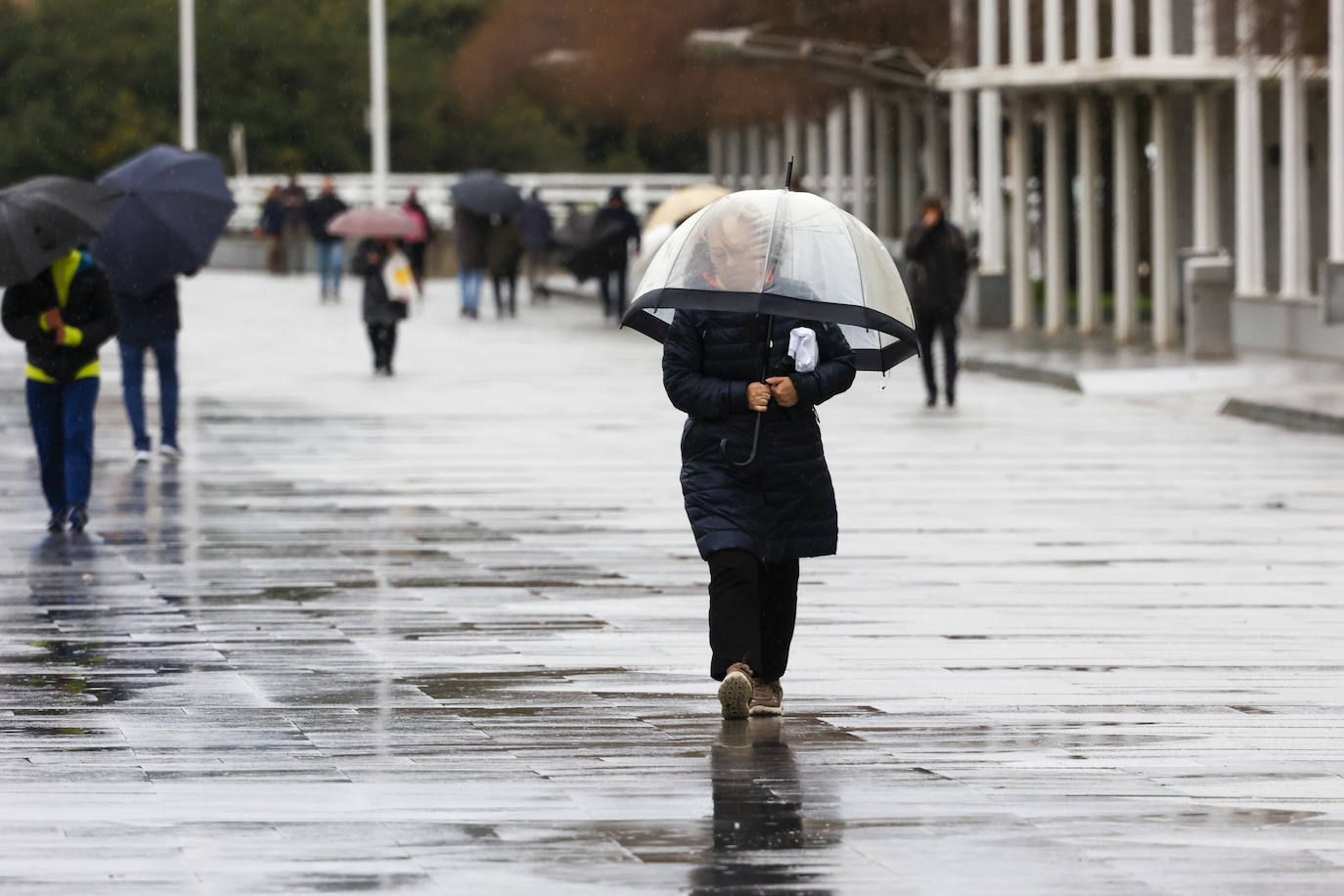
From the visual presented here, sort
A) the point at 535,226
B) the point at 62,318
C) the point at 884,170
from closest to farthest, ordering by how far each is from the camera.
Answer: the point at 62,318, the point at 884,170, the point at 535,226

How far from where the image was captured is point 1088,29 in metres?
30.4

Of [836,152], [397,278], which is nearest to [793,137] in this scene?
[836,152]

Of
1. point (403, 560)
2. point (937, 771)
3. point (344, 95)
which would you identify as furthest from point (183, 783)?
point (344, 95)

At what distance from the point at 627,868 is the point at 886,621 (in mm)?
4360

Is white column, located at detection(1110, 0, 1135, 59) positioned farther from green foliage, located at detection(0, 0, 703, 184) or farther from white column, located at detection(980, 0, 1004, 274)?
green foliage, located at detection(0, 0, 703, 184)

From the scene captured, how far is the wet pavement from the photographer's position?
20.3ft

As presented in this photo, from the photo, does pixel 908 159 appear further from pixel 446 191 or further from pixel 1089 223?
pixel 446 191

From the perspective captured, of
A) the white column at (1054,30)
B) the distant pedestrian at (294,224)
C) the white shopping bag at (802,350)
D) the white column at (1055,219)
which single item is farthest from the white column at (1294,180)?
the distant pedestrian at (294,224)

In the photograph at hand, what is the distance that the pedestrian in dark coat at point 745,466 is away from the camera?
26.0 ft

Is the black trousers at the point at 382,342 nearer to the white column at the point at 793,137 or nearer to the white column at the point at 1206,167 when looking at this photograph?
the white column at the point at 1206,167

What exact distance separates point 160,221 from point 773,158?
35172mm

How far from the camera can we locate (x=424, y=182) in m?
64.4

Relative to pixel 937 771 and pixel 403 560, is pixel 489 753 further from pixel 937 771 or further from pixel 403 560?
pixel 403 560

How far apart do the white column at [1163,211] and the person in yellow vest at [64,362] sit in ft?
62.2
